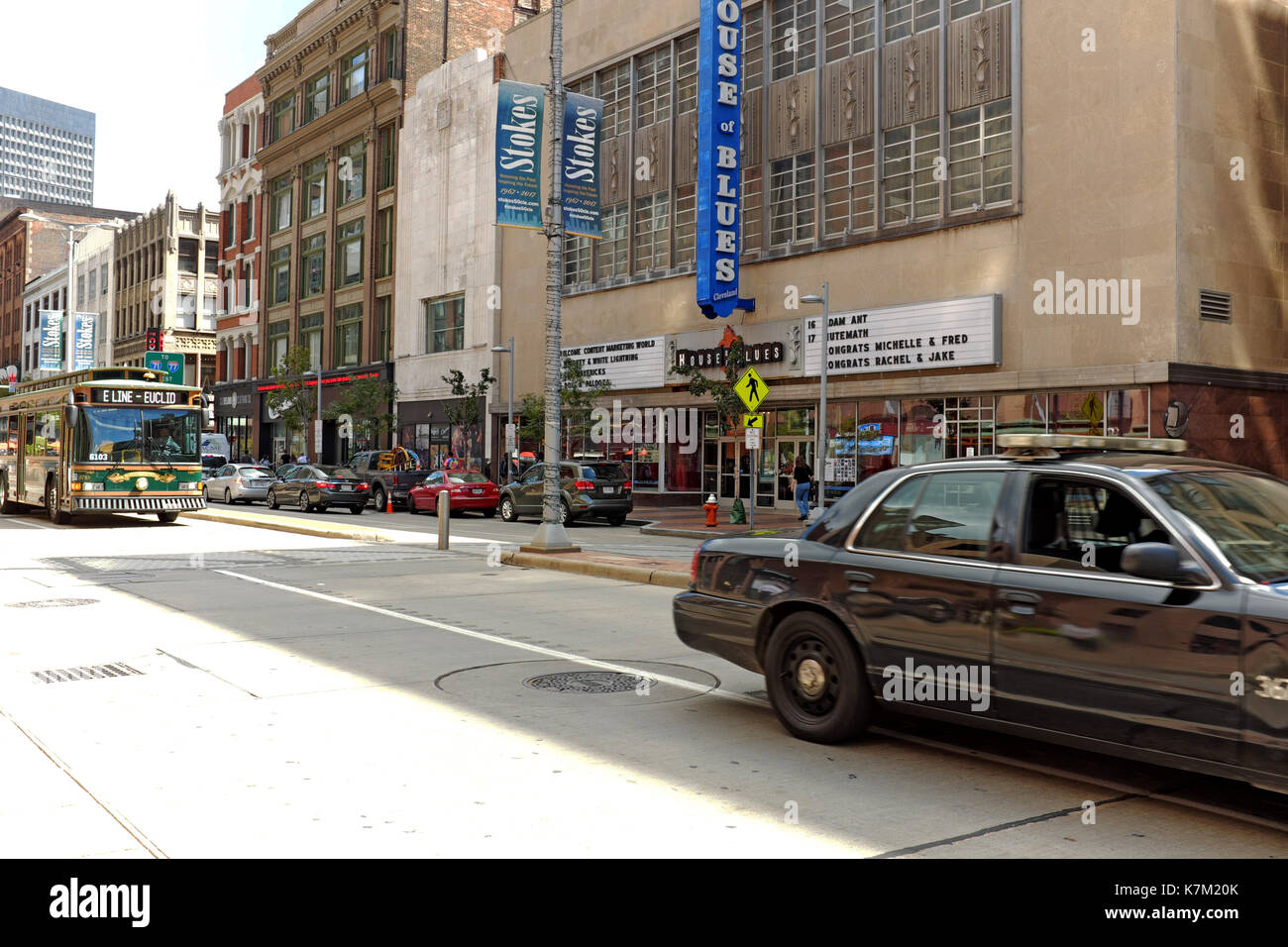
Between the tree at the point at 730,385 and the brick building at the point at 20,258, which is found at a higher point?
the brick building at the point at 20,258

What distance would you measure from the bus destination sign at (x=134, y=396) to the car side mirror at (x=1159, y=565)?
22642mm

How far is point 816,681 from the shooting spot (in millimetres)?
6141

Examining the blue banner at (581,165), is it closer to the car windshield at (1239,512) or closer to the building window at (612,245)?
the building window at (612,245)

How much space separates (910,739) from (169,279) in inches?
3212

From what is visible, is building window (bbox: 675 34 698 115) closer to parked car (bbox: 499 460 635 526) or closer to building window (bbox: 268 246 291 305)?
parked car (bbox: 499 460 635 526)

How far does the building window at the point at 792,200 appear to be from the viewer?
32.5 meters

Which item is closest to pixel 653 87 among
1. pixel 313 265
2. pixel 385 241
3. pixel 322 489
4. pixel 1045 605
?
pixel 322 489

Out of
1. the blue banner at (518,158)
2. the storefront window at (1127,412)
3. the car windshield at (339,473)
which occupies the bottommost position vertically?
the car windshield at (339,473)

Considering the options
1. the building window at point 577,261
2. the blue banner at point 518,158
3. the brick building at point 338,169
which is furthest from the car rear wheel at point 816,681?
the brick building at point 338,169

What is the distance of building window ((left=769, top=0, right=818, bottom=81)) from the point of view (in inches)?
1283

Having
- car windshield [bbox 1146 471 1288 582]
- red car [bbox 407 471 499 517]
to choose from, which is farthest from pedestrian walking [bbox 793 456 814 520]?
car windshield [bbox 1146 471 1288 582]

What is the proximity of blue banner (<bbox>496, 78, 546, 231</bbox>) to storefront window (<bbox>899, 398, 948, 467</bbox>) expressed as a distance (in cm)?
1149

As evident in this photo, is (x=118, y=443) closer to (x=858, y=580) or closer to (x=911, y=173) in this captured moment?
(x=911, y=173)

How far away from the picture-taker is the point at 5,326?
11212 centimetres
